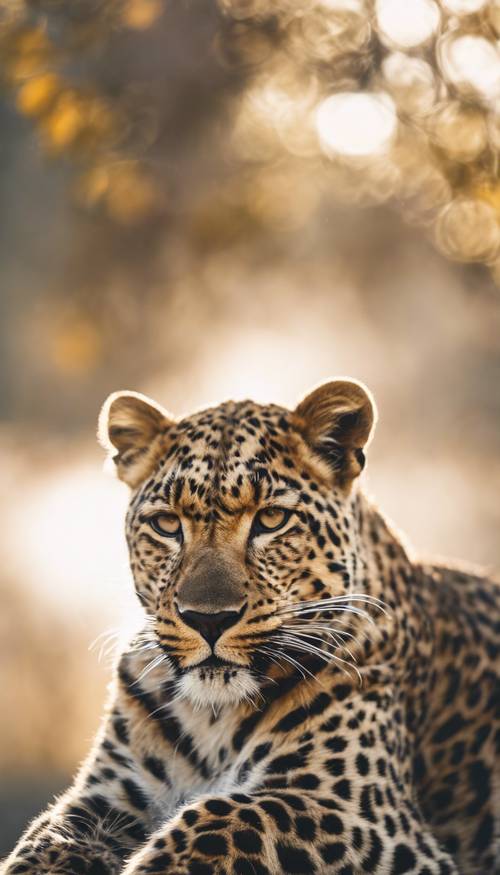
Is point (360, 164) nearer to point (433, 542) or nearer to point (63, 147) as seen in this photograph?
point (63, 147)

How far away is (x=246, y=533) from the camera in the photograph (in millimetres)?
6352

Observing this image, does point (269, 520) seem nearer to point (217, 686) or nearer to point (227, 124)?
point (217, 686)

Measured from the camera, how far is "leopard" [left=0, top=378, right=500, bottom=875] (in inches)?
236

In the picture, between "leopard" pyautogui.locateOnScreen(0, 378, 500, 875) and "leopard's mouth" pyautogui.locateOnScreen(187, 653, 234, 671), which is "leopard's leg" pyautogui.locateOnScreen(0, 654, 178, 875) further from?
"leopard's mouth" pyautogui.locateOnScreen(187, 653, 234, 671)

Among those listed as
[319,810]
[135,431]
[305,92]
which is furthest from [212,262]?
[319,810]

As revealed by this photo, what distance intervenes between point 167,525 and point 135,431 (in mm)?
731

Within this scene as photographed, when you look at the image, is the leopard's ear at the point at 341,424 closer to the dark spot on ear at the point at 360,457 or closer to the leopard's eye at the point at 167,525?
the dark spot on ear at the point at 360,457

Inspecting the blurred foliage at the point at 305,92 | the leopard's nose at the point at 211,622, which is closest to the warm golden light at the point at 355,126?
the blurred foliage at the point at 305,92

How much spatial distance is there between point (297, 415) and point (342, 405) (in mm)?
239

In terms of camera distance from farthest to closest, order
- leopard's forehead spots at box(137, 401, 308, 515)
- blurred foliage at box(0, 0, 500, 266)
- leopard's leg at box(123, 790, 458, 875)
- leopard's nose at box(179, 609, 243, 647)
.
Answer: blurred foliage at box(0, 0, 500, 266)
leopard's forehead spots at box(137, 401, 308, 515)
leopard's nose at box(179, 609, 243, 647)
leopard's leg at box(123, 790, 458, 875)

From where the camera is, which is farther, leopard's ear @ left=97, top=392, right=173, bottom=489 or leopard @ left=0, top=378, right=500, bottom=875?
leopard's ear @ left=97, top=392, right=173, bottom=489

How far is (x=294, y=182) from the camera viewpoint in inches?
579

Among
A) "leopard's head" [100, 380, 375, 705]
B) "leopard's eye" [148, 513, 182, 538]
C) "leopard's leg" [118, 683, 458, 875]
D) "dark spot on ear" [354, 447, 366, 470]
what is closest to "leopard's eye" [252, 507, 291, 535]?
"leopard's head" [100, 380, 375, 705]

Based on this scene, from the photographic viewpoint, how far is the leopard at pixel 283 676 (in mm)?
5996
